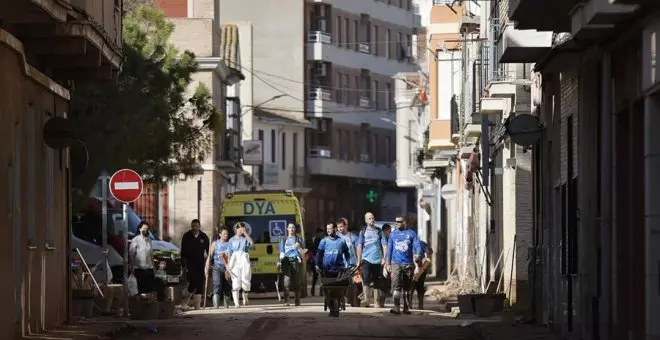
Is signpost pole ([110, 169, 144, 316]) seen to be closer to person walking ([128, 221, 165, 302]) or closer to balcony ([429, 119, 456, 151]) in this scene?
person walking ([128, 221, 165, 302])

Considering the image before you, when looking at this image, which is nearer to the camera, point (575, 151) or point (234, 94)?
point (575, 151)

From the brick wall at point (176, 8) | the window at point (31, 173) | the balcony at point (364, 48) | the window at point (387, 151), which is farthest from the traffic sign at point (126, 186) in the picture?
the window at point (387, 151)

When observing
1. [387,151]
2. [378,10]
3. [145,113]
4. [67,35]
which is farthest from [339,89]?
[67,35]

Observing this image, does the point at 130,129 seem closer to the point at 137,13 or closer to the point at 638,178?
the point at 137,13

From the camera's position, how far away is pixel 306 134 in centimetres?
9256

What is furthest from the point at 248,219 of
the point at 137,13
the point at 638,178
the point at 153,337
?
the point at 638,178

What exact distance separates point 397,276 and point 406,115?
62328mm

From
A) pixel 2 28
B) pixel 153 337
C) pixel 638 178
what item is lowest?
pixel 153 337

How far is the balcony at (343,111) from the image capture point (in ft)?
305

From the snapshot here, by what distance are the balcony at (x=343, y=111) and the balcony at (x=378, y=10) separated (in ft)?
14.8

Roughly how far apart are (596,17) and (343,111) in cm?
7809

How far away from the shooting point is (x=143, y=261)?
116ft

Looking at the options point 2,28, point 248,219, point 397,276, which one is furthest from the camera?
point 248,219

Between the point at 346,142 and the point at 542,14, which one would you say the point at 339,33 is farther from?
the point at 542,14
